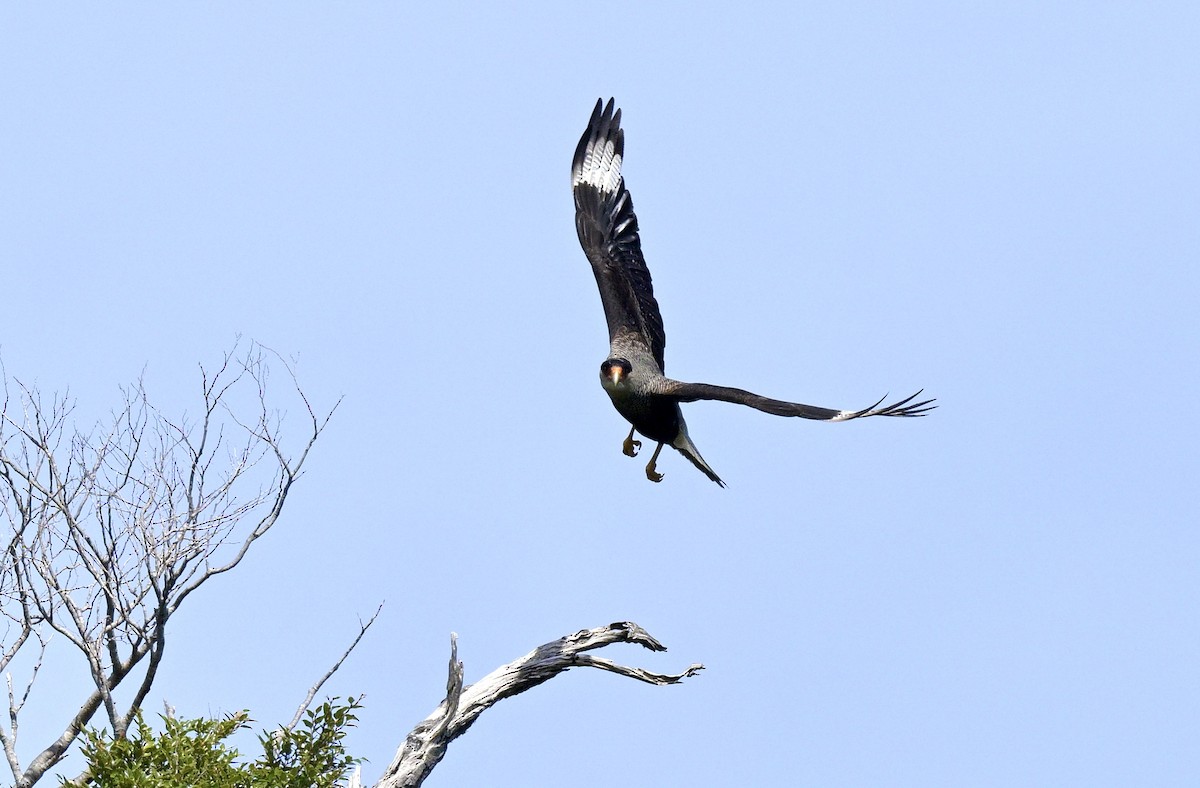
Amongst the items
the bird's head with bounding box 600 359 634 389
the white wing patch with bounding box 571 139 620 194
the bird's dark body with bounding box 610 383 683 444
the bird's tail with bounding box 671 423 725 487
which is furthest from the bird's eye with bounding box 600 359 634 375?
the white wing patch with bounding box 571 139 620 194

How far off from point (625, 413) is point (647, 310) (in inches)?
54.7

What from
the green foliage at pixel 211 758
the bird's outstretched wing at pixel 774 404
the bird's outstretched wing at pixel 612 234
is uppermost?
the bird's outstretched wing at pixel 612 234

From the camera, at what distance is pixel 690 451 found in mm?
10812

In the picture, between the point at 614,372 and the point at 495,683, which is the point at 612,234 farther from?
the point at 495,683

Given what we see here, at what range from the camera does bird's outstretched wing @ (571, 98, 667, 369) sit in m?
11.6

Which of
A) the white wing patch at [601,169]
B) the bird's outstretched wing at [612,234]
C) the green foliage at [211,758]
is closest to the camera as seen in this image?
the green foliage at [211,758]

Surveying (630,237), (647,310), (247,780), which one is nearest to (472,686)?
(247,780)

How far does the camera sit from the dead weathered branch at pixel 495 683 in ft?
30.5

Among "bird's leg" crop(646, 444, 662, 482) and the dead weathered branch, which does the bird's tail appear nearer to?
"bird's leg" crop(646, 444, 662, 482)

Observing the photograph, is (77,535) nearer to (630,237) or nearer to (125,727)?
(125,727)

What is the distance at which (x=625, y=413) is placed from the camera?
34.9 feet

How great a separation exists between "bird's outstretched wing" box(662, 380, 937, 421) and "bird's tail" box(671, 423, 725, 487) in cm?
49

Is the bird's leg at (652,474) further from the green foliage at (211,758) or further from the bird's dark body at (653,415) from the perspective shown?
the green foliage at (211,758)

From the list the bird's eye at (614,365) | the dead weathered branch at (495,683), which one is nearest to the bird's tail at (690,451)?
the bird's eye at (614,365)
